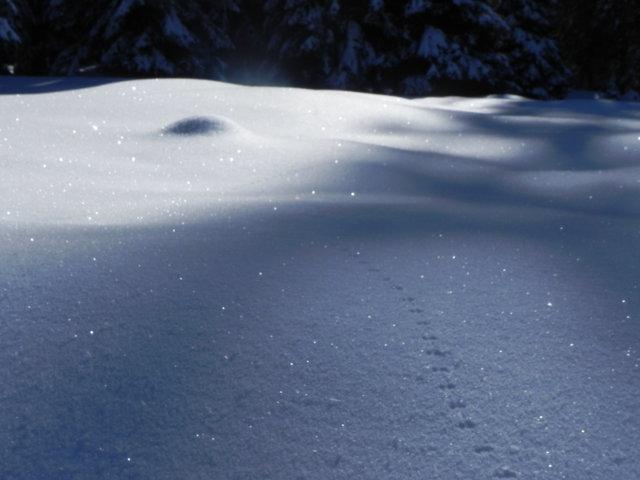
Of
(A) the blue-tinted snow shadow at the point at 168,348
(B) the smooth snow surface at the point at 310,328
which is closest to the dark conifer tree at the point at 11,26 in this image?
(B) the smooth snow surface at the point at 310,328

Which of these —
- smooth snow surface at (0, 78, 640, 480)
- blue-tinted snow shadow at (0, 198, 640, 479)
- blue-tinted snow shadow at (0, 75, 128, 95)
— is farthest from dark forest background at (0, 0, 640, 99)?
blue-tinted snow shadow at (0, 198, 640, 479)

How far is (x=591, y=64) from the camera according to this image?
17.1 metres

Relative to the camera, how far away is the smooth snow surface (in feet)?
3.37

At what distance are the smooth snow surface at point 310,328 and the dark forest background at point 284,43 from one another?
366 inches

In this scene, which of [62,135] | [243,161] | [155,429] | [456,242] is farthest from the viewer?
[62,135]

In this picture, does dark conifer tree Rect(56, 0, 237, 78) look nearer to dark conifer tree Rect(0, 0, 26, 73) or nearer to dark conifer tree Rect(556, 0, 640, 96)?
dark conifer tree Rect(0, 0, 26, 73)

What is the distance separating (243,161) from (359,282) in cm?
182

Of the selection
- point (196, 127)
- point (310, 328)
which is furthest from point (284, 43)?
point (310, 328)

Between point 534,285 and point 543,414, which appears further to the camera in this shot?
point 534,285

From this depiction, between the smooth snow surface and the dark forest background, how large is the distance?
9.30 meters

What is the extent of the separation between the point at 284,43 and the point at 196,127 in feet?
29.5

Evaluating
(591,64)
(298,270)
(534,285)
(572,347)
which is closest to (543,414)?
(572,347)

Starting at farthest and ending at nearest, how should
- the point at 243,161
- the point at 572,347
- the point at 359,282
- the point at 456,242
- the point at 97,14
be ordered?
1. the point at 97,14
2. the point at 243,161
3. the point at 456,242
4. the point at 359,282
5. the point at 572,347

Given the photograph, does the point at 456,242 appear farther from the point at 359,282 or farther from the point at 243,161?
the point at 243,161
